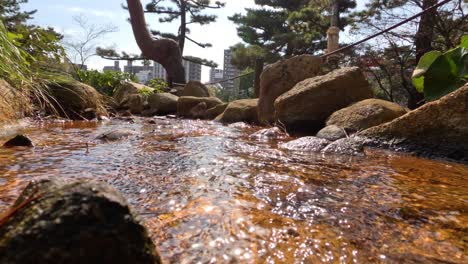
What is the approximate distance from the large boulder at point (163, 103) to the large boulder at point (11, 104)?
14.3ft

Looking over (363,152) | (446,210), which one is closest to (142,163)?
(446,210)

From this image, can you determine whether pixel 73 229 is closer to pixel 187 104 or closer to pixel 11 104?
pixel 11 104

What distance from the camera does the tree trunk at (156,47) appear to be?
427 inches

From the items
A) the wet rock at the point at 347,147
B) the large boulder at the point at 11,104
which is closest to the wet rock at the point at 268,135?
the wet rock at the point at 347,147

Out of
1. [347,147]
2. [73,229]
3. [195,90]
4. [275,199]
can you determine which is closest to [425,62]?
[347,147]

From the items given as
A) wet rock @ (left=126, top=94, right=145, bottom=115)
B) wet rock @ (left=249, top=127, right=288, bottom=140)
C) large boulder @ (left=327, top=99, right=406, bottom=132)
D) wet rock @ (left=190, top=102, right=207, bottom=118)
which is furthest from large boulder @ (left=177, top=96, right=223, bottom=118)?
large boulder @ (left=327, top=99, right=406, bottom=132)

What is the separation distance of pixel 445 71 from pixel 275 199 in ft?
9.98

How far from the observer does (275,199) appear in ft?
5.18

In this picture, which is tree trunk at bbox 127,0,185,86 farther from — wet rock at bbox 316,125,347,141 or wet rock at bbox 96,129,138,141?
wet rock at bbox 316,125,347,141

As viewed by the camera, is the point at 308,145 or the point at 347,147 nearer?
the point at 347,147

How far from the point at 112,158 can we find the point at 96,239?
176cm

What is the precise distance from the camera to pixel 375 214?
A: 1.43m

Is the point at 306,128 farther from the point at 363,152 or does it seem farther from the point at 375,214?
the point at 375,214

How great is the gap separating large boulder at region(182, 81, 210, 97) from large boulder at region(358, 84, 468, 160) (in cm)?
716
